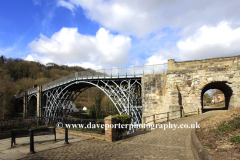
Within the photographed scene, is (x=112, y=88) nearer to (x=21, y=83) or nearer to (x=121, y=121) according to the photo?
(x=121, y=121)

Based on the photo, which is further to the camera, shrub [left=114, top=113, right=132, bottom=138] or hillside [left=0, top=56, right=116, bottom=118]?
hillside [left=0, top=56, right=116, bottom=118]

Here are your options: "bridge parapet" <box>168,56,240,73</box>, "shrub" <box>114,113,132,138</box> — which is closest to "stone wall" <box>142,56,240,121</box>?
"bridge parapet" <box>168,56,240,73</box>

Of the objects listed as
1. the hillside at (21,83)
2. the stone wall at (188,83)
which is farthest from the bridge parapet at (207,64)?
the hillside at (21,83)

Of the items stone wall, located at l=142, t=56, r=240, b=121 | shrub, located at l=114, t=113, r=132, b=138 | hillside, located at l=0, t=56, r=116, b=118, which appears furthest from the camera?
hillside, located at l=0, t=56, r=116, b=118

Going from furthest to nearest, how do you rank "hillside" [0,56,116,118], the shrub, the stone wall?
"hillside" [0,56,116,118]
the stone wall
the shrub

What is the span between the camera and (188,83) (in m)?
14.3

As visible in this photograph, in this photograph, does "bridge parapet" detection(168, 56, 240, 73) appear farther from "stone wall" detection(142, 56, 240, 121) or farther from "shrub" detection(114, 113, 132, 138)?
"shrub" detection(114, 113, 132, 138)

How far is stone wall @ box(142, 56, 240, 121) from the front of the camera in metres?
13.0

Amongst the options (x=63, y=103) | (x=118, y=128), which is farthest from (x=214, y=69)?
(x=63, y=103)

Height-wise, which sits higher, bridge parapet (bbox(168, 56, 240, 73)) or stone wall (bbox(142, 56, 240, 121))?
bridge parapet (bbox(168, 56, 240, 73))

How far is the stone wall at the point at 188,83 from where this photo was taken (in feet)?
42.6

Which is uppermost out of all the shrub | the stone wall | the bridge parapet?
the bridge parapet

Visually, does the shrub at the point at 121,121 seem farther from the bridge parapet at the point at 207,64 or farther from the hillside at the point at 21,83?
the hillside at the point at 21,83

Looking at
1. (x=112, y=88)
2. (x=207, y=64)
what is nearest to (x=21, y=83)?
(x=112, y=88)
